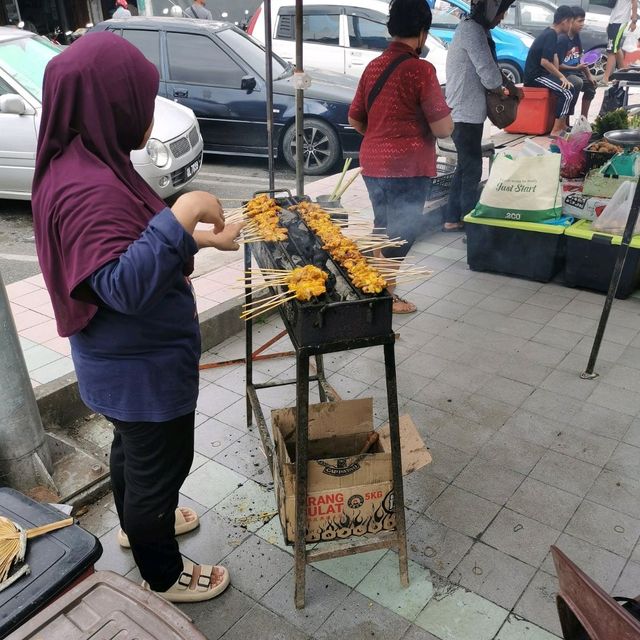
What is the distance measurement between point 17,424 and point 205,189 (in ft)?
17.3

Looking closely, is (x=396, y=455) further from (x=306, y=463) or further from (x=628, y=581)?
(x=628, y=581)

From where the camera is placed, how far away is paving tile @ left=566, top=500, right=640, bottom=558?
Result: 2618 millimetres

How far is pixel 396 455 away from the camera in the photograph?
7.59 feet

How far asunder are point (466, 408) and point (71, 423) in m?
2.27

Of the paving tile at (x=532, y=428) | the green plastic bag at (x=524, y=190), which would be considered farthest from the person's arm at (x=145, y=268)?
the green plastic bag at (x=524, y=190)

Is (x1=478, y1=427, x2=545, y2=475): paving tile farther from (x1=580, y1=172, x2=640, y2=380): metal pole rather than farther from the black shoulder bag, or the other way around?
the black shoulder bag

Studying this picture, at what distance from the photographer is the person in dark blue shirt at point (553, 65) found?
898cm

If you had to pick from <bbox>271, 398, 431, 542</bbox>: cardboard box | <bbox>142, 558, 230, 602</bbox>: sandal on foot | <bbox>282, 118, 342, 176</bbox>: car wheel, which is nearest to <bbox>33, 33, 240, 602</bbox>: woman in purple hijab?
<bbox>142, 558, 230, 602</bbox>: sandal on foot

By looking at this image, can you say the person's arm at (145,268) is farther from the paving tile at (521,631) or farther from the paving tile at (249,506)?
the paving tile at (521,631)

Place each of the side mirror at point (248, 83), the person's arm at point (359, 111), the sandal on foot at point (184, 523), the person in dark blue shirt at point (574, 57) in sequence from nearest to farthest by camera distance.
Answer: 1. the sandal on foot at point (184, 523)
2. the person's arm at point (359, 111)
3. the side mirror at point (248, 83)
4. the person in dark blue shirt at point (574, 57)

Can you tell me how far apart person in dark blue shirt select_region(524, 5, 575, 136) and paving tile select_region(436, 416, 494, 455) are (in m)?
7.04

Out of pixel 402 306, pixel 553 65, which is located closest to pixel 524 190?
pixel 402 306

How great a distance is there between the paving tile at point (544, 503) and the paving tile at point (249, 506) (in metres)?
1.13

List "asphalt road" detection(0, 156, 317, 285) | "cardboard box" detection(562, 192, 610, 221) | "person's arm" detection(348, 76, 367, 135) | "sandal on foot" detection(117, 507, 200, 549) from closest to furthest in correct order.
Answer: "sandal on foot" detection(117, 507, 200, 549)
"person's arm" detection(348, 76, 367, 135)
"cardboard box" detection(562, 192, 610, 221)
"asphalt road" detection(0, 156, 317, 285)
